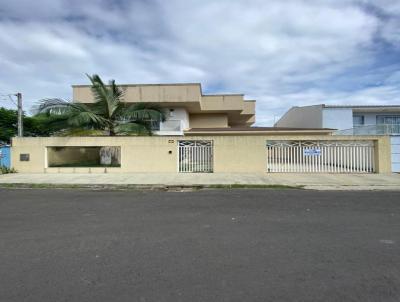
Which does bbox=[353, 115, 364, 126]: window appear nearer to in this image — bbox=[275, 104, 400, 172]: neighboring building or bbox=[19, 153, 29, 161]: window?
bbox=[275, 104, 400, 172]: neighboring building

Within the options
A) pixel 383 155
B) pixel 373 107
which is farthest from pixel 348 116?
pixel 383 155

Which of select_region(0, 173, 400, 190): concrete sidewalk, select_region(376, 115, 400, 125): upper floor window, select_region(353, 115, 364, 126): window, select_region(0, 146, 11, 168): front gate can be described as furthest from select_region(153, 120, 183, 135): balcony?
select_region(376, 115, 400, 125): upper floor window

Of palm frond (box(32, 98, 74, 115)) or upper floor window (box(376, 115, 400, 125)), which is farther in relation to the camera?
upper floor window (box(376, 115, 400, 125))

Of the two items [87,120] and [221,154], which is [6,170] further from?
[221,154]

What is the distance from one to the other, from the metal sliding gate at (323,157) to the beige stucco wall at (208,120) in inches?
556

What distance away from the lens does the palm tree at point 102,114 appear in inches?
654

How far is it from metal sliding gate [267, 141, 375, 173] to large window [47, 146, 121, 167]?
8383mm

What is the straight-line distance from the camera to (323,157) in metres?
16.0

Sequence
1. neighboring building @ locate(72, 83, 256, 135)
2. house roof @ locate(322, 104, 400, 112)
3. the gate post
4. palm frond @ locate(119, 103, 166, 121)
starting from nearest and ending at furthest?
1. the gate post
2. palm frond @ locate(119, 103, 166, 121)
3. neighboring building @ locate(72, 83, 256, 135)
4. house roof @ locate(322, 104, 400, 112)

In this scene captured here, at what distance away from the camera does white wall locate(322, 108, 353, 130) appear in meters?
24.7

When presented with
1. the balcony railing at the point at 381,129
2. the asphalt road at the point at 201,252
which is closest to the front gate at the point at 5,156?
the asphalt road at the point at 201,252

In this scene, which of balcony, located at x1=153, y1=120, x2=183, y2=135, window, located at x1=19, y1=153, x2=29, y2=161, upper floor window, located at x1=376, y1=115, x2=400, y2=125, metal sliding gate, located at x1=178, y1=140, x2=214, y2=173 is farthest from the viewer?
upper floor window, located at x1=376, y1=115, x2=400, y2=125

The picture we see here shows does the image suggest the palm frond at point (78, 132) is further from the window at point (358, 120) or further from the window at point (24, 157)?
the window at point (358, 120)

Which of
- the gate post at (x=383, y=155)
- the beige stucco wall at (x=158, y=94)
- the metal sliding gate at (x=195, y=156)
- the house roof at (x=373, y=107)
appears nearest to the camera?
the gate post at (x=383, y=155)
